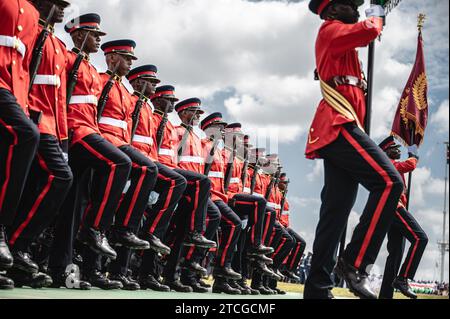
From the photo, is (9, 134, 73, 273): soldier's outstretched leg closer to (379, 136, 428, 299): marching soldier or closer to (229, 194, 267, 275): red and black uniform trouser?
(229, 194, 267, 275): red and black uniform trouser

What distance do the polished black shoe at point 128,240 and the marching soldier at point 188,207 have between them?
1221 millimetres

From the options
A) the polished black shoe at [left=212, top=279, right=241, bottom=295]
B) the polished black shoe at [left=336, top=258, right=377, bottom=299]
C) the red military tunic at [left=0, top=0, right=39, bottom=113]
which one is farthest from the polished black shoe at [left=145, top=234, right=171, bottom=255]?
the polished black shoe at [left=336, top=258, right=377, bottom=299]

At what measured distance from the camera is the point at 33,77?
4.57m

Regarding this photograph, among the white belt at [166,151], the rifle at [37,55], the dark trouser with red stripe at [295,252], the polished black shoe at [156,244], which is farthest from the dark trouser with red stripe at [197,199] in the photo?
the dark trouser with red stripe at [295,252]

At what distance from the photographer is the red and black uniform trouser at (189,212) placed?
672 centimetres

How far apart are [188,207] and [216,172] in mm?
1763

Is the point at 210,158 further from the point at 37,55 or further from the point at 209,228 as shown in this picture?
the point at 37,55

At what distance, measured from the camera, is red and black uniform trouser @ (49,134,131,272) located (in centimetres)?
507

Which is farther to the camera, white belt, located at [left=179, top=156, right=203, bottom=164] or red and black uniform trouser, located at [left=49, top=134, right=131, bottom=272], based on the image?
white belt, located at [left=179, top=156, right=203, bottom=164]

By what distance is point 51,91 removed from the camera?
15.4 ft

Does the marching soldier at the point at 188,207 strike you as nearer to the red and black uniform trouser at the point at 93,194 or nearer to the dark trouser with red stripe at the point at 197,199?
the dark trouser with red stripe at the point at 197,199

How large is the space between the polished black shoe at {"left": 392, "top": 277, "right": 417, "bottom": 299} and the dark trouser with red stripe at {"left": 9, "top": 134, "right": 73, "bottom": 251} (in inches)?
208
